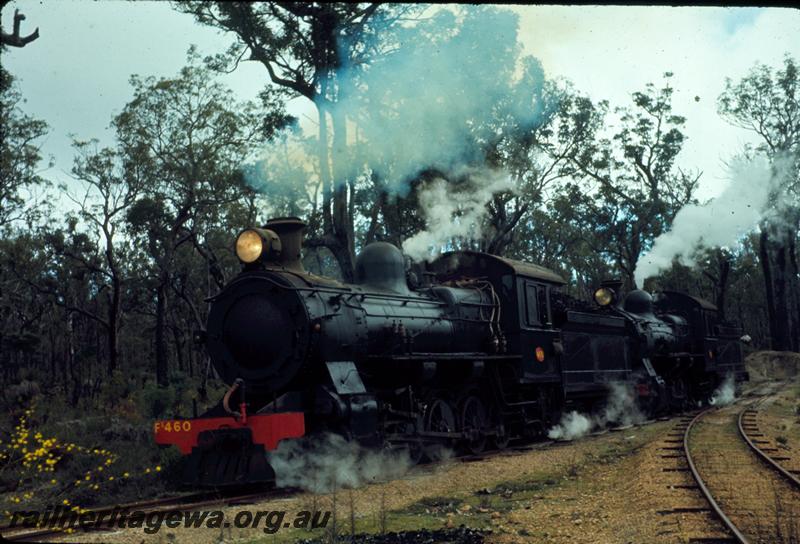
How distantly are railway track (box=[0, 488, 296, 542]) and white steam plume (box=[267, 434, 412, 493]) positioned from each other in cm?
27

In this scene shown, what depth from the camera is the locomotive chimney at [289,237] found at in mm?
10641

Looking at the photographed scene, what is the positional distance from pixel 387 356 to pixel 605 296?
11.4 metres

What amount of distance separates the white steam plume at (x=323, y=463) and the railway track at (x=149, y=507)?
267 millimetres

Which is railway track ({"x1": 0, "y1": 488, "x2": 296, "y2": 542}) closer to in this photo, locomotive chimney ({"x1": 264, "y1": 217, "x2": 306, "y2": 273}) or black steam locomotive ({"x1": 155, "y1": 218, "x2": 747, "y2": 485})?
black steam locomotive ({"x1": 155, "y1": 218, "x2": 747, "y2": 485})

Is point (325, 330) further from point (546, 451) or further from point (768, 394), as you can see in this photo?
point (768, 394)

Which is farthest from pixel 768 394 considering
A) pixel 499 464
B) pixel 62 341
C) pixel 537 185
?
pixel 62 341

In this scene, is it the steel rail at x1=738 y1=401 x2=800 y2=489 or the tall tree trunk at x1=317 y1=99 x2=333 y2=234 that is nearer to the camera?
the steel rail at x1=738 y1=401 x2=800 y2=489

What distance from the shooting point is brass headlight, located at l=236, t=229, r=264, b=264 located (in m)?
10.2

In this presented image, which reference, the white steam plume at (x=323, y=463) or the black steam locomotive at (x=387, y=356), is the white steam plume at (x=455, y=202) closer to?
the black steam locomotive at (x=387, y=356)

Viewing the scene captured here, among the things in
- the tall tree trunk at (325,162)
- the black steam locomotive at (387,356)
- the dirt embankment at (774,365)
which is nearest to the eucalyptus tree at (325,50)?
the tall tree trunk at (325,162)

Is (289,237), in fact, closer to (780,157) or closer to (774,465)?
(774,465)

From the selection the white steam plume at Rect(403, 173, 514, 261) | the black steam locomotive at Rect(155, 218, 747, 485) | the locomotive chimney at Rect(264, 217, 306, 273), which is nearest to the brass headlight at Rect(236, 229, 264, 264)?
the black steam locomotive at Rect(155, 218, 747, 485)

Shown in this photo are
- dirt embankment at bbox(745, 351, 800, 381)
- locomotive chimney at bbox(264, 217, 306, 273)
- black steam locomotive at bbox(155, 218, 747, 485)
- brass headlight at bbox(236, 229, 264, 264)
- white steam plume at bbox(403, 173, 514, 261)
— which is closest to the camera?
black steam locomotive at bbox(155, 218, 747, 485)

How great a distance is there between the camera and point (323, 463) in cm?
951
